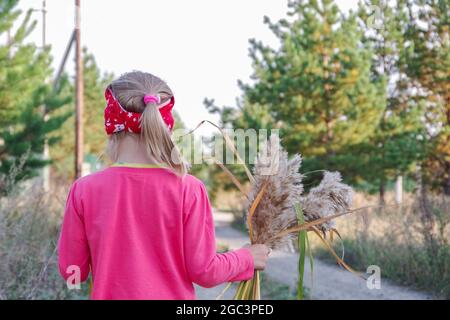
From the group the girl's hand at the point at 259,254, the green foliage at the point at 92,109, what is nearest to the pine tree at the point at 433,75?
the girl's hand at the point at 259,254

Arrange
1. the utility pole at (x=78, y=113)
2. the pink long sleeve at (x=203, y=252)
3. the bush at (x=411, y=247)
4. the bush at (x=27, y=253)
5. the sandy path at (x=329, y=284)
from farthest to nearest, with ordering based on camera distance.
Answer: the utility pole at (x=78, y=113) < the sandy path at (x=329, y=284) < the bush at (x=411, y=247) < the bush at (x=27, y=253) < the pink long sleeve at (x=203, y=252)

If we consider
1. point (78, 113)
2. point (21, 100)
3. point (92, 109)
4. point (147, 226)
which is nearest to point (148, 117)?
point (147, 226)

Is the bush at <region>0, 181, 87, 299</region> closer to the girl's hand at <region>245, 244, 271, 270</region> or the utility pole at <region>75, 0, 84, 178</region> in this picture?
the girl's hand at <region>245, 244, 271, 270</region>

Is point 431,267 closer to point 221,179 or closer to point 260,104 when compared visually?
point 260,104

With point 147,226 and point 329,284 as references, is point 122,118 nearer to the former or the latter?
point 147,226

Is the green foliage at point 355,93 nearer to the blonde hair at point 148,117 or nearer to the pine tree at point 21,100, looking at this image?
the pine tree at point 21,100

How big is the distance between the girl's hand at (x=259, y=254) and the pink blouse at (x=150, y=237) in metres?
0.07

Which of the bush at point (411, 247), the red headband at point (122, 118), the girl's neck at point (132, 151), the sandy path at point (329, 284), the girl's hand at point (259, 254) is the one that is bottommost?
the sandy path at point (329, 284)

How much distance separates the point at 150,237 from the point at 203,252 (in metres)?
0.16

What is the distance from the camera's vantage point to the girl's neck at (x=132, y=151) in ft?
6.12

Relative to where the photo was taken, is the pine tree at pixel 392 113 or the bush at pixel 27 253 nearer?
the bush at pixel 27 253

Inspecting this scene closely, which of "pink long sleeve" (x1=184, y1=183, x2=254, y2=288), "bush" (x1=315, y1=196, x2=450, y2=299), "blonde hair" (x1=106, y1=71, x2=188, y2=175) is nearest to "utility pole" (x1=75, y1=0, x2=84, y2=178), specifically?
"bush" (x1=315, y1=196, x2=450, y2=299)

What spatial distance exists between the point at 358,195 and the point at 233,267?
1497 cm
